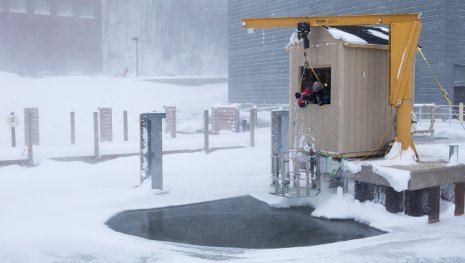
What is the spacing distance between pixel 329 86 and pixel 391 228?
318cm

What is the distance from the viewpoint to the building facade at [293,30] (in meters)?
21.2

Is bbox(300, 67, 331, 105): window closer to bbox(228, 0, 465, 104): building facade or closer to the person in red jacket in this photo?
the person in red jacket

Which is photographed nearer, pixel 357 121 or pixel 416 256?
pixel 416 256

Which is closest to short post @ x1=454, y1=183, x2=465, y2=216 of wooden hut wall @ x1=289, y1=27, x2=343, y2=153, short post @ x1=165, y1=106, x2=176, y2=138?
wooden hut wall @ x1=289, y1=27, x2=343, y2=153

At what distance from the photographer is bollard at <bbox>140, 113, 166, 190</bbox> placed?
10992 mm

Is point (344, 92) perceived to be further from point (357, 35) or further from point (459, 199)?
point (459, 199)

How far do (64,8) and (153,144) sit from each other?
39326 millimetres

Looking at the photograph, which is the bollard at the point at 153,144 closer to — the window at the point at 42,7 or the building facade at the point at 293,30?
the building facade at the point at 293,30

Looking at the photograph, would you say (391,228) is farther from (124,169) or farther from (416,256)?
(124,169)

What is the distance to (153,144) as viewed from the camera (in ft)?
36.1

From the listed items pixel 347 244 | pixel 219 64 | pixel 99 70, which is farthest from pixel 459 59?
pixel 219 64

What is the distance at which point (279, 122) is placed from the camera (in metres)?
11.9

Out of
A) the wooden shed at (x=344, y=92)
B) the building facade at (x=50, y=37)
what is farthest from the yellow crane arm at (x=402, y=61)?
the building facade at (x=50, y=37)

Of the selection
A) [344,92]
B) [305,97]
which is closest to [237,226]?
[305,97]
